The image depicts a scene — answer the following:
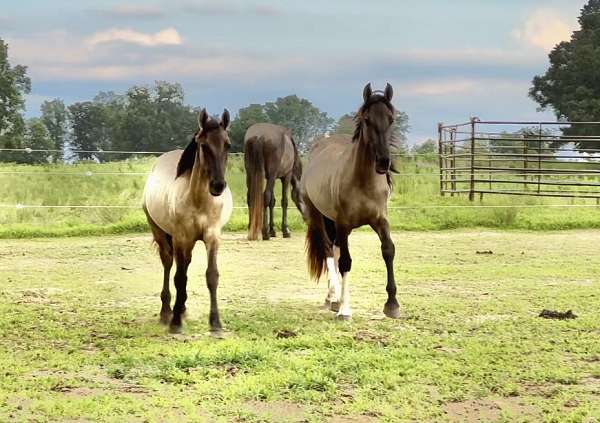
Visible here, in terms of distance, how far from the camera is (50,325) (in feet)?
21.1

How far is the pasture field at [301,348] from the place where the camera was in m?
4.20

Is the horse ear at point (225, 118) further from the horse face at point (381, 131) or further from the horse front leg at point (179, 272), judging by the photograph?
the horse face at point (381, 131)

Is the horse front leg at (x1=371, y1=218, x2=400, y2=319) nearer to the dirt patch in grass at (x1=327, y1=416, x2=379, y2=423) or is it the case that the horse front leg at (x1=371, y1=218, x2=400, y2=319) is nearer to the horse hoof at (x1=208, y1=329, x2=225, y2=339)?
the horse hoof at (x1=208, y1=329, x2=225, y2=339)

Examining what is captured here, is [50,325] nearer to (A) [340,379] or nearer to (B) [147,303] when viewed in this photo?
(B) [147,303]

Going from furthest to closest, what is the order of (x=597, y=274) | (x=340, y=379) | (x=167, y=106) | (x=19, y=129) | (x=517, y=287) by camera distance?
(x=19, y=129) → (x=167, y=106) → (x=597, y=274) → (x=517, y=287) → (x=340, y=379)

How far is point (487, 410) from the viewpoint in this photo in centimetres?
418

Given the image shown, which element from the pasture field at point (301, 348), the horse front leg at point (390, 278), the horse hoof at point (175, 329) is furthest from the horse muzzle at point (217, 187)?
the horse front leg at point (390, 278)

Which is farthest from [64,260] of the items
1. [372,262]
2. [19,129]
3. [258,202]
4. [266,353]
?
[19,129]

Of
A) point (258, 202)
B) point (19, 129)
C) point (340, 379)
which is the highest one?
point (19, 129)

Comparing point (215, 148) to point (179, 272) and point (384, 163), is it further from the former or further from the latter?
point (384, 163)

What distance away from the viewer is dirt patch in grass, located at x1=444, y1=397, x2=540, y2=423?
4059mm

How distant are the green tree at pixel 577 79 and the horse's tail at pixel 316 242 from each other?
111 feet

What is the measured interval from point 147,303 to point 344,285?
2040 mm

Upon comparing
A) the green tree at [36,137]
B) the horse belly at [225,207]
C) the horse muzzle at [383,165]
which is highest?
the green tree at [36,137]
